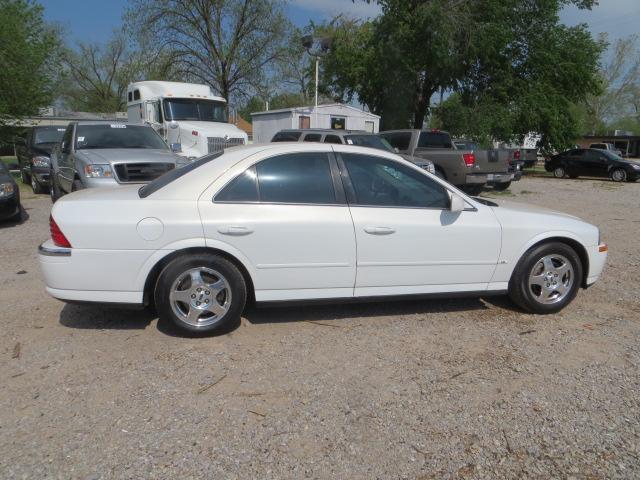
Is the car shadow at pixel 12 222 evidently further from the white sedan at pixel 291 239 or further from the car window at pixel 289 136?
the car window at pixel 289 136

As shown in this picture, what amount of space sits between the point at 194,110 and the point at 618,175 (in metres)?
18.6

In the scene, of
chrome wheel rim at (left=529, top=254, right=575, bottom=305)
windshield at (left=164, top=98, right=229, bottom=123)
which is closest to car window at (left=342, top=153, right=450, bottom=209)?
chrome wheel rim at (left=529, top=254, right=575, bottom=305)

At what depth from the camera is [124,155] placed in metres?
8.52

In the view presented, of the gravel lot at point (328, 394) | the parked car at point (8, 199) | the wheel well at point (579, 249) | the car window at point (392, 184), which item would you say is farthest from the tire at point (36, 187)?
the wheel well at point (579, 249)

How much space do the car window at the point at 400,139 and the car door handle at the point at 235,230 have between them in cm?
1113

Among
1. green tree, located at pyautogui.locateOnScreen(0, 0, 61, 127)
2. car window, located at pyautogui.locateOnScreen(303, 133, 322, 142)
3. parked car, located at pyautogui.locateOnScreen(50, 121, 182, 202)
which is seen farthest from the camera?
green tree, located at pyautogui.locateOnScreen(0, 0, 61, 127)

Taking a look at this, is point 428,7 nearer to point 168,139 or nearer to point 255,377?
point 168,139

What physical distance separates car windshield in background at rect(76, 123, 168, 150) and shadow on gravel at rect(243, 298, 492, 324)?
19.8 feet

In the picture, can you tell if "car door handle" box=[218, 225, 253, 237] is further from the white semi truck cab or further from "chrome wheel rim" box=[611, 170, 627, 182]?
"chrome wheel rim" box=[611, 170, 627, 182]

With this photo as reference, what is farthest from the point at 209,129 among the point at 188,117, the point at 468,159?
the point at 468,159

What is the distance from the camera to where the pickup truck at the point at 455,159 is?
13.2 meters

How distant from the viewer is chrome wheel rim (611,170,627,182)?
22288mm

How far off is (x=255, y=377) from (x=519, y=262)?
8.54 feet

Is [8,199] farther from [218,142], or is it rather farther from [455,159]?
[455,159]
